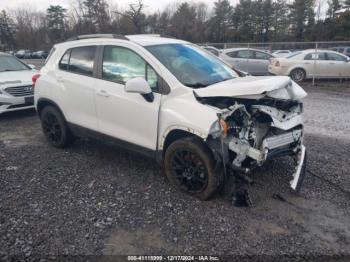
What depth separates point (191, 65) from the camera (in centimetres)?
398

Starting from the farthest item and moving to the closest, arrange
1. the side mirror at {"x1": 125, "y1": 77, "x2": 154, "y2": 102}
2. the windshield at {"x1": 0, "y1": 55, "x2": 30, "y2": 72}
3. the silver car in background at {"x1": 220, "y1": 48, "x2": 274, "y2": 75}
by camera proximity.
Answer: the silver car in background at {"x1": 220, "y1": 48, "x2": 274, "y2": 75} < the windshield at {"x1": 0, "y1": 55, "x2": 30, "y2": 72} < the side mirror at {"x1": 125, "y1": 77, "x2": 154, "y2": 102}

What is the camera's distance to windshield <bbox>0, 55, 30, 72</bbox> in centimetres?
812

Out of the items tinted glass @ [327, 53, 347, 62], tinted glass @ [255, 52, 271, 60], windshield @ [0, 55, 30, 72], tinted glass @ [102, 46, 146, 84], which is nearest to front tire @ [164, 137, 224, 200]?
tinted glass @ [102, 46, 146, 84]

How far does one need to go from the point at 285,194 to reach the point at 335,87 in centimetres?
1074

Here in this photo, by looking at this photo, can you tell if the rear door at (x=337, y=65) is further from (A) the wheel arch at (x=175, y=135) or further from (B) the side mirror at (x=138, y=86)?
(B) the side mirror at (x=138, y=86)

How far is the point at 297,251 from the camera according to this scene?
2.74 meters

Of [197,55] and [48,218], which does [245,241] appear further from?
[197,55]

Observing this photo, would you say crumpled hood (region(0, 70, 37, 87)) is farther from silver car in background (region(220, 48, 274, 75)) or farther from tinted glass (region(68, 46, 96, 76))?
silver car in background (region(220, 48, 274, 75))

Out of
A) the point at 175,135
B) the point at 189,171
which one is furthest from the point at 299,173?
the point at 175,135

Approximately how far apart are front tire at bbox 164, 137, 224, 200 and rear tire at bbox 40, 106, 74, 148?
222 centimetres

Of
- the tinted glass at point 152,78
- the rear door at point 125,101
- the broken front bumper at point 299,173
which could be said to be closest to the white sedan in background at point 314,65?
the broken front bumper at point 299,173

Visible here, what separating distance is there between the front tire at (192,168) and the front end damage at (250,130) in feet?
0.42

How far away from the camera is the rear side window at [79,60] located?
4.44m

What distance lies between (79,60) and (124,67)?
41.1 inches
